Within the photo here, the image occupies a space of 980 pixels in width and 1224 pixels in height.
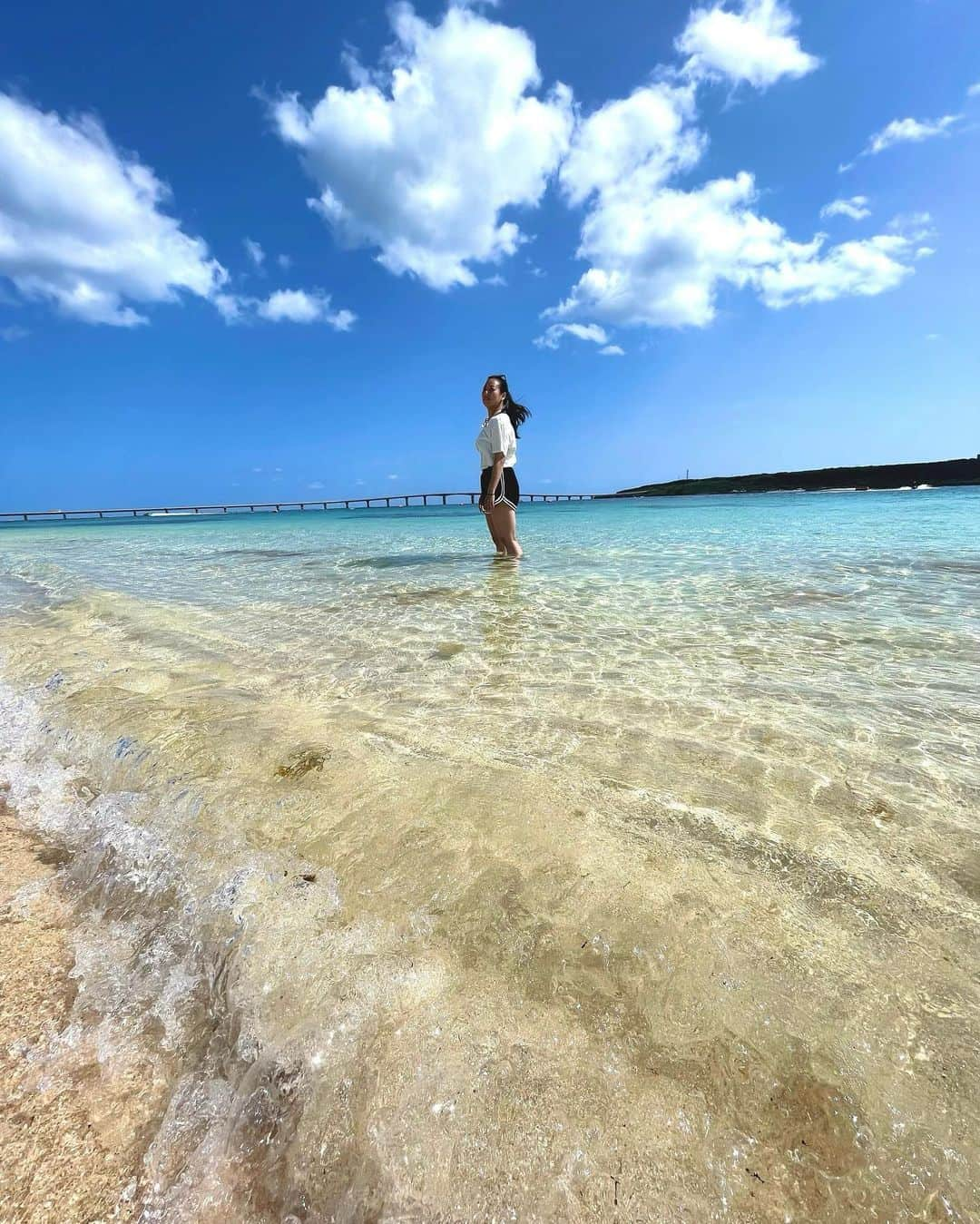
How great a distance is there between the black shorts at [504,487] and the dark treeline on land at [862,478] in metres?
85.1

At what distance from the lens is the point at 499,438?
8.23 metres

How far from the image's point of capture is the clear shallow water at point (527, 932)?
1.07 m

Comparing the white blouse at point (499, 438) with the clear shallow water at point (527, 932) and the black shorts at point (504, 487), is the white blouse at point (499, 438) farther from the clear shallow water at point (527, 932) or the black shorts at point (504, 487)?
the clear shallow water at point (527, 932)

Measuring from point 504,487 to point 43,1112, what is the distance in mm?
8522

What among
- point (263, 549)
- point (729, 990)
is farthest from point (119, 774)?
point (263, 549)

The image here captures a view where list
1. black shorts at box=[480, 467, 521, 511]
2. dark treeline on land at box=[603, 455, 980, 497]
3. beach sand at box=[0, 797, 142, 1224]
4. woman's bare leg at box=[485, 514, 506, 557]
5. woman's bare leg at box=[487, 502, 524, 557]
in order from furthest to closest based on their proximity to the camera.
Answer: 1. dark treeline on land at box=[603, 455, 980, 497]
2. woman's bare leg at box=[485, 514, 506, 557]
3. woman's bare leg at box=[487, 502, 524, 557]
4. black shorts at box=[480, 467, 521, 511]
5. beach sand at box=[0, 797, 142, 1224]

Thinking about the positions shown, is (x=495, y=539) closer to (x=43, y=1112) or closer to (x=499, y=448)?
(x=499, y=448)

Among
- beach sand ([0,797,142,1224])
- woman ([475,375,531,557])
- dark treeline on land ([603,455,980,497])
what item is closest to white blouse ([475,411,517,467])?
woman ([475,375,531,557])

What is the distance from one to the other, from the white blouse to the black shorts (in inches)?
9.3

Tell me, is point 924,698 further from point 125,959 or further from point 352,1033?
point 125,959

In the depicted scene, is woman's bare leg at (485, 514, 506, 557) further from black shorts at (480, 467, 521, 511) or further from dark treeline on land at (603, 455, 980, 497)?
dark treeline on land at (603, 455, 980, 497)

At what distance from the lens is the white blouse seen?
8195 millimetres

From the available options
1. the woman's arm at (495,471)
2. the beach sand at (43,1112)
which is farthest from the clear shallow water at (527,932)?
the woman's arm at (495,471)

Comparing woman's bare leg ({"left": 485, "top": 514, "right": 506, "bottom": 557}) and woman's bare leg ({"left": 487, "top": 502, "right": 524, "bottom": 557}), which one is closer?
woman's bare leg ({"left": 487, "top": 502, "right": 524, "bottom": 557})
